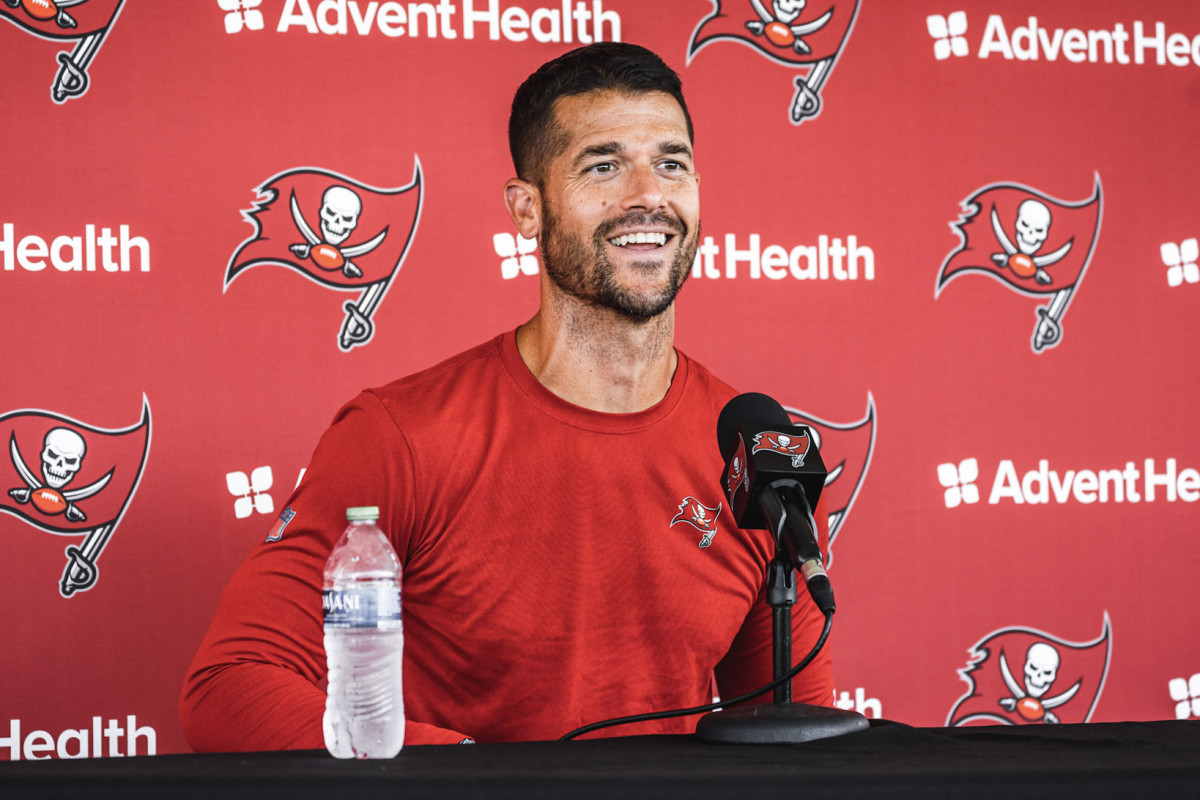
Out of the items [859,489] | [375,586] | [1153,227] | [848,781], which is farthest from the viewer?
[1153,227]

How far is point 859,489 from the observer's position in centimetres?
231

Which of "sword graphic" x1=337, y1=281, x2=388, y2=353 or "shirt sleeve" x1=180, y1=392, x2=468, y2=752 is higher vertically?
"sword graphic" x1=337, y1=281, x2=388, y2=353

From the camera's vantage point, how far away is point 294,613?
1.30 metres

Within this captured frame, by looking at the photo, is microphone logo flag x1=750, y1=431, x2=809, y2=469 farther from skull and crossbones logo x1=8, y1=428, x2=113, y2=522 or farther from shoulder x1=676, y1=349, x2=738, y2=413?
skull and crossbones logo x1=8, y1=428, x2=113, y2=522

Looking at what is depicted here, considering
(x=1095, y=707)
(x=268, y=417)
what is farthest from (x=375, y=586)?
(x=1095, y=707)

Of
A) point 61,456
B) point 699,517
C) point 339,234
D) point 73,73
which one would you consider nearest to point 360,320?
point 339,234

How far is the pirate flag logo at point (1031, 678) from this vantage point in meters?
2.31

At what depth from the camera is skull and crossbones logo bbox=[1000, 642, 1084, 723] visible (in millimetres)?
2320

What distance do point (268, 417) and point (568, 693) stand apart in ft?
3.08

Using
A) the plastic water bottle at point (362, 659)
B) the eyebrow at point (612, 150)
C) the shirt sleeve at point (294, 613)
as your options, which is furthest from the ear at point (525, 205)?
the plastic water bottle at point (362, 659)

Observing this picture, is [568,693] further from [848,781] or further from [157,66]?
[157,66]

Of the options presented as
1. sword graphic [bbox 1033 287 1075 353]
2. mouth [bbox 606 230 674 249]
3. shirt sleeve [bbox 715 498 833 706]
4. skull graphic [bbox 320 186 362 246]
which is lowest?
shirt sleeve [bbox 715 498 833 706]

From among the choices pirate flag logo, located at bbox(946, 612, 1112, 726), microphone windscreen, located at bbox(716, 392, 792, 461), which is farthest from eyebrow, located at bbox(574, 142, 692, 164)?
pirate flag logo, located at bbox(946, 612, 1112, 726)

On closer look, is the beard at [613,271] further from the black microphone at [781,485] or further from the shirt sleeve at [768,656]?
the black microphone at [781,485]
